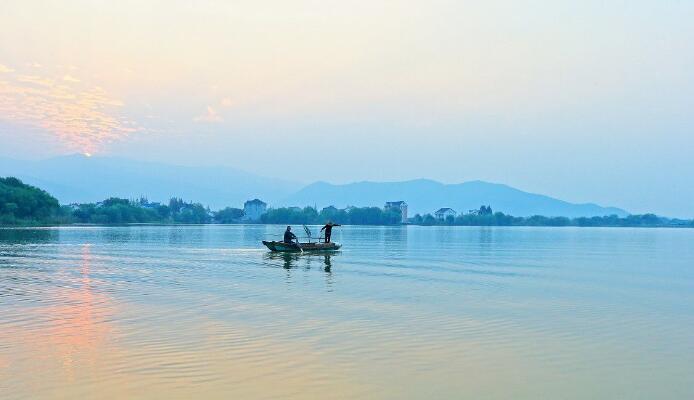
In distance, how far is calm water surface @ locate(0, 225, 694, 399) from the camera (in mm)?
13555

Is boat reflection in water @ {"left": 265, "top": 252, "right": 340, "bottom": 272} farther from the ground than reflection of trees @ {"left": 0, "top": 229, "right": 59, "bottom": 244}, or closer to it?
closer to it

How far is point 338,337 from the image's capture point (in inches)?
723

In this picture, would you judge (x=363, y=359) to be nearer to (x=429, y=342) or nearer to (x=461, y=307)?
(x=429, y=342)

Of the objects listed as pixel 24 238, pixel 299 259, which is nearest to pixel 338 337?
pixel 299 259

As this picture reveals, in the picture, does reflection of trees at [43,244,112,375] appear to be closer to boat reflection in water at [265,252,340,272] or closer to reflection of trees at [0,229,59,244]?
boat reflection in water at [265,252,340,272]

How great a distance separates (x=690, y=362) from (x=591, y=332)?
3.96m

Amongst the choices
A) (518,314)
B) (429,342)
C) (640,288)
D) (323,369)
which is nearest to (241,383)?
(323,369)

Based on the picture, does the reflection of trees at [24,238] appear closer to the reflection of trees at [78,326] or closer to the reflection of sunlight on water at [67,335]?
the reflection of trees at [78,326]

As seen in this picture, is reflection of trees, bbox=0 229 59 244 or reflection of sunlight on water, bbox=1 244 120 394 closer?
reflection of sunlight on water, bbox=1 244 120 394

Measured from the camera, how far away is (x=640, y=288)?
112ft

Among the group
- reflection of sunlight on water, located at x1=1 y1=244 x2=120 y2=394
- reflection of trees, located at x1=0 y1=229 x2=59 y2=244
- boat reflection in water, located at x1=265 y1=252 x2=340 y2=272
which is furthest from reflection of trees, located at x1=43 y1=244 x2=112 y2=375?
reflection of trees, located at x1=0 y1=229 x2=59 y2=244

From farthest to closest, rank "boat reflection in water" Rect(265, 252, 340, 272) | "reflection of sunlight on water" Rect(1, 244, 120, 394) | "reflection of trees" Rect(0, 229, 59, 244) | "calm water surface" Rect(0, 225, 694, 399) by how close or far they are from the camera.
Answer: "reflection of trees" Rect(0, 229, 59, 244) → "boat reflection in water" Rect(265, 252, 340, 272) → "reflection of sunlight on water" Rect(1, 244, 120, 394) → "calm water surface" Rect(0, 225, 694, 399)

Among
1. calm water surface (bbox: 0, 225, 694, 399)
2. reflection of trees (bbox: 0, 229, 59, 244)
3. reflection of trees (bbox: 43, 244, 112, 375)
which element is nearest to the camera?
calm water surface (bbox: 0, 225, 694, 399)

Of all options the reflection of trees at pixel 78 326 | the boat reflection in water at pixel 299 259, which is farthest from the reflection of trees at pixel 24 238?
the reflection of trees at pixel 78 326
